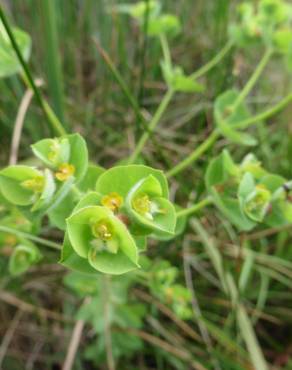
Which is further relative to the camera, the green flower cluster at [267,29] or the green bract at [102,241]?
the green flower cluster at [267,29]

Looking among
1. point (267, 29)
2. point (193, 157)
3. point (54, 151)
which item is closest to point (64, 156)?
point (54, 151)

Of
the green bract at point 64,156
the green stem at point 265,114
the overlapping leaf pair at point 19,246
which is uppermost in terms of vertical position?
the green bract at point 64,156

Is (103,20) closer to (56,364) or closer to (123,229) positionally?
(56,364)

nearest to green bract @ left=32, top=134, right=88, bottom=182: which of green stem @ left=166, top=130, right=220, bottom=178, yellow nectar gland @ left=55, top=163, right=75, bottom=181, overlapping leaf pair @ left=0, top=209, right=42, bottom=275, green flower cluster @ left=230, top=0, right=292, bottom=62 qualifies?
yellow nectar gland @ left=55, top=163, right=75, bottom=181

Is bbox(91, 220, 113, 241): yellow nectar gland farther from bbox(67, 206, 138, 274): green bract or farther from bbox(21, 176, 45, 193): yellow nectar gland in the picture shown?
bbox(21, 176, 45, 193): yellow nectar gland

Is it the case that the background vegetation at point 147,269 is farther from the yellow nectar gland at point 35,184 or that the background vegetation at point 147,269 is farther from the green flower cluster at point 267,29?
the yellow nectar gland at point 35,184

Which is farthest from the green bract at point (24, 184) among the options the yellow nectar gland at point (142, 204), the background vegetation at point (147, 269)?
the background vegetation at point (147, 269)

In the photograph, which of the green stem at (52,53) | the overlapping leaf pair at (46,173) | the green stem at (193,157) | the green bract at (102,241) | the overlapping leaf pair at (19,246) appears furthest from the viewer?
the green stem at (52,53)
